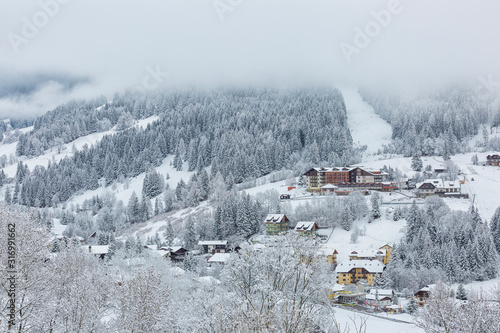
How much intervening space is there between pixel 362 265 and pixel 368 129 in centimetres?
11411

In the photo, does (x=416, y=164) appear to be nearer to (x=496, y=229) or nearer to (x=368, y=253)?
(x=496, y=229)

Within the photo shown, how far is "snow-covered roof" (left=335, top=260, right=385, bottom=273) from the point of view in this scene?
6122 cm

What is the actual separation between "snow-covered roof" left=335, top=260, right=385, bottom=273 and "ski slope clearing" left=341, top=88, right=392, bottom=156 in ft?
274

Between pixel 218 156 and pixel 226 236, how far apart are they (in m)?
63.7

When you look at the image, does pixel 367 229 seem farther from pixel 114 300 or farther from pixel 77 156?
pixel 77 156

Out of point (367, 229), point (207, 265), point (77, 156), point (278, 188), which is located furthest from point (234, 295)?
point (77, 156)

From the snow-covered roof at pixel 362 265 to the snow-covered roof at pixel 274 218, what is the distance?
61.5 feet

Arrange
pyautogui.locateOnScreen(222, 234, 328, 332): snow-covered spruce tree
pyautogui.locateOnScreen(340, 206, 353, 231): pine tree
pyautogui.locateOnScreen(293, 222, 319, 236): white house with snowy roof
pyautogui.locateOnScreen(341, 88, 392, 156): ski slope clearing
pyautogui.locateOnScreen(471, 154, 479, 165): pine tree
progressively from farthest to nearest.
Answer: pyautogui.locateOnScreen(341, 88, 392, 156): ski slope clearing → pyautogui.locateOnScreen(471, 154, 479, 165): pine tree → pyautogui.locateOnScreen(340, 206, 353, 231): pine tree → pyautogui.locateOnScreen(293, 222, 319, 236): white house with snowy roof → pyautogui.locateOnScreen(222, 234, 328, 332): snow-covered spruce tree

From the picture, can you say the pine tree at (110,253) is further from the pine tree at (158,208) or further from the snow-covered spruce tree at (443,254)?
the snow-covered spruce tree at (443,254)

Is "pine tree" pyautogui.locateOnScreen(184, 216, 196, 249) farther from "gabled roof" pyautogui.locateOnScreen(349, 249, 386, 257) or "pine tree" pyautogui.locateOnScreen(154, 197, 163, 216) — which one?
"gabled roof" pyautogui.locateOnScreen(349, 249, 386, 257)

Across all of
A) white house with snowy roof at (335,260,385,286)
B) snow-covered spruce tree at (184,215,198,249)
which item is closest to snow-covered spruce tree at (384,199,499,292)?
white house with snowy roof at (335,260,385,286)

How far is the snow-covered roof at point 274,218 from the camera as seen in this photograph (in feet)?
262

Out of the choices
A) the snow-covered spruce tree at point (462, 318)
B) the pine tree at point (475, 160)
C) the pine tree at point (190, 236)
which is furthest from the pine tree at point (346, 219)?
the pine tree at point (475, 160)

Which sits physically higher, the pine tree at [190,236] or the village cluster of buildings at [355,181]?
the village cluster of buildings at [355,181]
